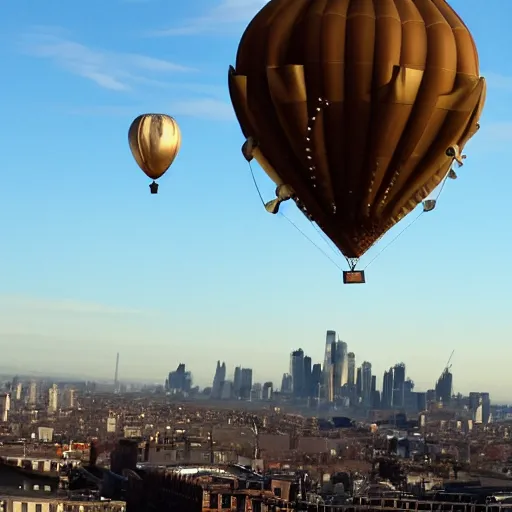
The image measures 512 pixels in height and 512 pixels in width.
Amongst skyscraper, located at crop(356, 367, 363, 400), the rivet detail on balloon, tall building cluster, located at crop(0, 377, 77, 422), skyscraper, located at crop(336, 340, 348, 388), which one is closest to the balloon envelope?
the rivet detail on balloon

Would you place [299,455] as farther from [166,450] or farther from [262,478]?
[262,478]

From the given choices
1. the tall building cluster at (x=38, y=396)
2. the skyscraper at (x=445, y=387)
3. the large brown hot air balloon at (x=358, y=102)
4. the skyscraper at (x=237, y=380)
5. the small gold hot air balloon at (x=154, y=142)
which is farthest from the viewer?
the skyscraper at (x=445, y=387)

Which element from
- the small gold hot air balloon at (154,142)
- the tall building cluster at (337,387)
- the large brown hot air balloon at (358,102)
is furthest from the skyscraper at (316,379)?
the large brown hot air balloon at (358,102)

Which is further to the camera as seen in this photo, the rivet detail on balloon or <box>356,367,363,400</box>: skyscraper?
<box>356,367,363,400</box>: skyscraper

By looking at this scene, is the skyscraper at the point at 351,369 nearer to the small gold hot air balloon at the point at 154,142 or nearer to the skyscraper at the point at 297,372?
the skyscraper at the point at 297,372

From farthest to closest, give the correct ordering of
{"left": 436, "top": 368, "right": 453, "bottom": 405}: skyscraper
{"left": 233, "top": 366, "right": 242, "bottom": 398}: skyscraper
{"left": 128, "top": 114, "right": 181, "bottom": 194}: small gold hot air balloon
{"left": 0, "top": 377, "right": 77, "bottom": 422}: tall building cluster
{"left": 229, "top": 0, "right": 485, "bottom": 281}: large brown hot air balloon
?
{"left": 436, "top": 368, "right": 453, "bottom": 405}: skyscraper → {"left": 233, "top": 366, "right": 242, "bottom": 398}: skyscraper → {"left": 0, "top": 377, "right": 77, "bottom": 422}: tall building cluster → {"left": 128, "top": 114, "right": 181, "bottom": 194}: small gold hot air balloon → {"left": 229, "top": 0, "right": 485, "bottom": 281}: large brown hot air balloon

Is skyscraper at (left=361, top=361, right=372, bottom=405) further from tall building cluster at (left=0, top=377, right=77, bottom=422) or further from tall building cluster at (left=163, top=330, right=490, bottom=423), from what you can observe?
tall building cluster at (left=0, top=377, right=77, bottom=422)

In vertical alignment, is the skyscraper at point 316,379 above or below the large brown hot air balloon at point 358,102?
above
